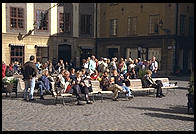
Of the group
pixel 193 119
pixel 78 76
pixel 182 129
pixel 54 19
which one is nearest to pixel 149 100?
pixel 78 76

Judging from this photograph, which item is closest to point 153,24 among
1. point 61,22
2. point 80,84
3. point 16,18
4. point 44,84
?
point 61,22

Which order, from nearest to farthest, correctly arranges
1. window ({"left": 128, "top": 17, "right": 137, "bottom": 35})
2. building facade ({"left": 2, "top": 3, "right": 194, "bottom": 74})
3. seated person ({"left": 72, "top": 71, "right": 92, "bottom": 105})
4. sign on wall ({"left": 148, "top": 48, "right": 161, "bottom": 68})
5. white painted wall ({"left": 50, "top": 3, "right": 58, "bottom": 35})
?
1. seated person ({"left": 72, "top": 71, "right": 92, "bottom": 105})
2. building facade ({"left": 2, "top": 3, "right": 194, "bottom": 74})
3. sign on wall ({"left": 148, "top": 48, "right": 161, "bottom": 68})
4. white painted wall ({"left": 50, "top": 3, "right": 58, "bottom": 35})
5. window ({"left": 128, "top": 17, "right": 137, "bottom": 35})

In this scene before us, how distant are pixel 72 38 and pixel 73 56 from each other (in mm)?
2064

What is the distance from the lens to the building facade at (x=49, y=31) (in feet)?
96.4

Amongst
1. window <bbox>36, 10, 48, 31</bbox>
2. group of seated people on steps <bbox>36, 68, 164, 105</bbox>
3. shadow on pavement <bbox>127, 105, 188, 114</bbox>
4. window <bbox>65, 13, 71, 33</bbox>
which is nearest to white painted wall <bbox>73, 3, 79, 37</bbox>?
window <bbox>65, 13, 71, 33</bbox>

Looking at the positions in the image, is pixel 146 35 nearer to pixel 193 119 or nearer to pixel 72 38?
pixel 72 38

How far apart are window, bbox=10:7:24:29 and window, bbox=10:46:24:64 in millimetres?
2110

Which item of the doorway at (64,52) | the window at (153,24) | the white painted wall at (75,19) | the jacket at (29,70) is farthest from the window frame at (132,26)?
the jacket at (29,70)

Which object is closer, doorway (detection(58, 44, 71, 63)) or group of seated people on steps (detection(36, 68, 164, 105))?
group of seated people on steps (detection(36, 68, 164, 105))

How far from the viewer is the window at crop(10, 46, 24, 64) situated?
97.9ft

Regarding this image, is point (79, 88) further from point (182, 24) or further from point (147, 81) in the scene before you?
point (182, 24)

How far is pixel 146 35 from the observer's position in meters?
31.8

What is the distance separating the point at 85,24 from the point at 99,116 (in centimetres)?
2696

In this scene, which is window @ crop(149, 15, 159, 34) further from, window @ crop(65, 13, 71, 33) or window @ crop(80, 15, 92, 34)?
window @ crop(65, 13, 71, 33)
